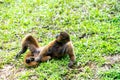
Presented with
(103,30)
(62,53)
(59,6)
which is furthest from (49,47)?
(59,6)

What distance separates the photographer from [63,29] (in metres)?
7.94

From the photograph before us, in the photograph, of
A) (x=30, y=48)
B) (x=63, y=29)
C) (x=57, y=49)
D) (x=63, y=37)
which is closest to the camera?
(x=63, y=37)

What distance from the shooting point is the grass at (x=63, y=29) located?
620 centimetres

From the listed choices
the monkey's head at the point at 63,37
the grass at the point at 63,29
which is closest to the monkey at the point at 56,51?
the monkey's head at the point at 63,37

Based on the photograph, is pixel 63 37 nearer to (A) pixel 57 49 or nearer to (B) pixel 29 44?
(A) pixel 57 49

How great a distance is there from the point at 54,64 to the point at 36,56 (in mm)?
468

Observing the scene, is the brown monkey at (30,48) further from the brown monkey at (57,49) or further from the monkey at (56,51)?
the brown monkey at (57,49)

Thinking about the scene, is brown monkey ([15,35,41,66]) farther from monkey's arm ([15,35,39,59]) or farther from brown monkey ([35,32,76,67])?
brown monkey ([35,32,76,67])

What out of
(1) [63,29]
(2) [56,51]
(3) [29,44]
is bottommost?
(2) [56,51]

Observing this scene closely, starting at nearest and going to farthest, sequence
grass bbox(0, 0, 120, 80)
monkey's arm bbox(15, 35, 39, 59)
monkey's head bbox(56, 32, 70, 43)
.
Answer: grass bbox(0, 0, 120, 80), monkey's head bbox(56, 32, 70, 43), monkey's arm bbox(15, 35, 39, 59)

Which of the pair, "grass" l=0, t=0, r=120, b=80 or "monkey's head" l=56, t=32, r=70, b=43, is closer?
"grass" l=0, t=0, r=120, b=80

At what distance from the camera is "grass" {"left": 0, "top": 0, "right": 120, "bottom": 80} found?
620 centimetres

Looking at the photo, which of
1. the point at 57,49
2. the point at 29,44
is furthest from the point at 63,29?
the point at 57,49

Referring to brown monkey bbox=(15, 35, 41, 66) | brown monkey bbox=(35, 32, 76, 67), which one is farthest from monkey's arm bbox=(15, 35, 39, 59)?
brown monkey bbox=(35, 32, 76, 67)
